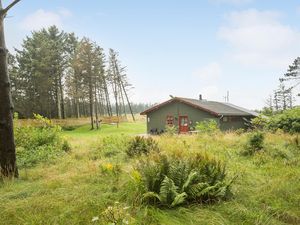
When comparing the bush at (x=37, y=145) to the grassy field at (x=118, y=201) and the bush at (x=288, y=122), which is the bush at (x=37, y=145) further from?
the bush at (x=288, y=122)

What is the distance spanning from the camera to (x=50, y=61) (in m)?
37.4

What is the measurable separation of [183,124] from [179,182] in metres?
22.3

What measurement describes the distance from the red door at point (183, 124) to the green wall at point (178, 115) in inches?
12.5

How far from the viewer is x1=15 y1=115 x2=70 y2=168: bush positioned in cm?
795

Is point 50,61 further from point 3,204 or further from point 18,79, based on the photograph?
point 3,204

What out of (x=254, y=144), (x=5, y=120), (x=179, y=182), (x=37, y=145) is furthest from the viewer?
(x=37, y=145)

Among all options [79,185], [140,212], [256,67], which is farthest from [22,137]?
[256,67]

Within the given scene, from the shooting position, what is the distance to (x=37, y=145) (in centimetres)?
998

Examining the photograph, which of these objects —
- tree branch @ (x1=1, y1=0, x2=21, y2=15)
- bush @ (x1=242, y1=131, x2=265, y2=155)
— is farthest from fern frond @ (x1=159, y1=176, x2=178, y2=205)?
bush @ (x1=242, y1=131, x2=265, y2=155)

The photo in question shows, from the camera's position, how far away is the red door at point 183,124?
26.1m

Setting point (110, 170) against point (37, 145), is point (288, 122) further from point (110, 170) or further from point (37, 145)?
point (110, 170)

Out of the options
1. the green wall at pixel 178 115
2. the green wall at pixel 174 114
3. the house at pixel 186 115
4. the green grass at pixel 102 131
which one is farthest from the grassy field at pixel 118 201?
the green grass at pixel 102 131

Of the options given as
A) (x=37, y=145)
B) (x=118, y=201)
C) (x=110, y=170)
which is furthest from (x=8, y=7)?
(x=37, y=145)

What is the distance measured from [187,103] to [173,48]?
8.90 metres
